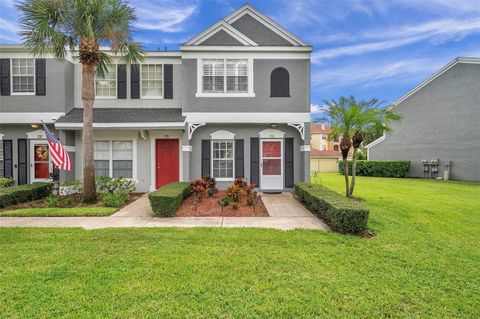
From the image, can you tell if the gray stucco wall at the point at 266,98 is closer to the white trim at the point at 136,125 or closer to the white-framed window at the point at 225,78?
the white-framed window at the point at 225,78

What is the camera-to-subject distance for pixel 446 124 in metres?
19.2

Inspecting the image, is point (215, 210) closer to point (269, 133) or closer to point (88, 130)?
point (269, 133)

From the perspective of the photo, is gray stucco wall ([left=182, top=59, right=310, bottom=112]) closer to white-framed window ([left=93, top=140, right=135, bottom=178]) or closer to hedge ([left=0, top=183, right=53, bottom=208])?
white-framed window ([left=93, top=140, right=135, bottom=178])

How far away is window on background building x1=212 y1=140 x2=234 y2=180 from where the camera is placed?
12023mm

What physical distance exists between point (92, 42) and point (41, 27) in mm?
1547

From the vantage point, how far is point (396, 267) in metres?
4.39

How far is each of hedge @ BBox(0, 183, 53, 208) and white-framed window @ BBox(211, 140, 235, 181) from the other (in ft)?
23.3

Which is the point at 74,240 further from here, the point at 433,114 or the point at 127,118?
the point at 433,114

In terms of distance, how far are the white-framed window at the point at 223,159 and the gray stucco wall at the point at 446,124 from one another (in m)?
17.5

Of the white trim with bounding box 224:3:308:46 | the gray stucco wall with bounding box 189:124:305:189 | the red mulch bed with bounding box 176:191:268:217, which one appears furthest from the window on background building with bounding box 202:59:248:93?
the red mulch bed with bounding box 176:191:268:217

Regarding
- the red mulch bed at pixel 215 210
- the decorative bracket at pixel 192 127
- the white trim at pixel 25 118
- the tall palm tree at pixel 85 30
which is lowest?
the red mulch bed at pixel 215 210

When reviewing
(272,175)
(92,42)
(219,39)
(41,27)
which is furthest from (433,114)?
(41,27)

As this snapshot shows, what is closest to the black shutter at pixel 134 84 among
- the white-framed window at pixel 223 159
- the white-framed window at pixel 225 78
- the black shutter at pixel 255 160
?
the white-framed window at pixel 225 78

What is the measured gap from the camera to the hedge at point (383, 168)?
2230cm
